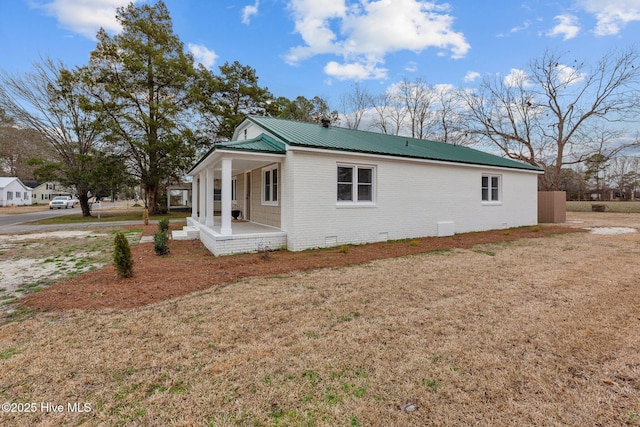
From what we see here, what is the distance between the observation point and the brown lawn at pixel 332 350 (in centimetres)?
224

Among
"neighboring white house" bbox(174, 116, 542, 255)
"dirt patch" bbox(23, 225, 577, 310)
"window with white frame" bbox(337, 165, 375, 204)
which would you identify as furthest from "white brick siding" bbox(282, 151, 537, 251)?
"dirt patch" bbox(23, 225, 577, 310)

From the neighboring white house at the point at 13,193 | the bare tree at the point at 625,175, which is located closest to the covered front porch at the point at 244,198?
the neighboring white house at the point at 13,193

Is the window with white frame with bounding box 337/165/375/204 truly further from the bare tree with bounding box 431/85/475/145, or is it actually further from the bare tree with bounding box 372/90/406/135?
the bare tree with bounding box 372/90/406/135

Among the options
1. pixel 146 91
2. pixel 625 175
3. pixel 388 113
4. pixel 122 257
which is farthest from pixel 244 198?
pixel 625 175

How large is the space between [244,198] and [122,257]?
351 inches

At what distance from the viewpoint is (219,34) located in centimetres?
1388

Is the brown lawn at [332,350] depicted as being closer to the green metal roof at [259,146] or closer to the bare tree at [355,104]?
the green metal roof at [259,146]

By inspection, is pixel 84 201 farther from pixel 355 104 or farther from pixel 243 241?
pixel 355 104

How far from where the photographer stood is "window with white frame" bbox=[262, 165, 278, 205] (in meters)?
10.7

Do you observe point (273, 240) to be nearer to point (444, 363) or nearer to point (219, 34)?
point (444, 363)

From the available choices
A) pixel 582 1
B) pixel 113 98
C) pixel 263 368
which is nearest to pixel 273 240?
pixel 263 368

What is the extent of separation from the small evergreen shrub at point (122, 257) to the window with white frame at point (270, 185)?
5225mm

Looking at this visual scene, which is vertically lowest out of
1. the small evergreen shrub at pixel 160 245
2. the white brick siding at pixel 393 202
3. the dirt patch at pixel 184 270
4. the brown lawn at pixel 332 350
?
the brown lawn at pixel 332 350

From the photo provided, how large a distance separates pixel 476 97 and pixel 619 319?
94.6 ft
